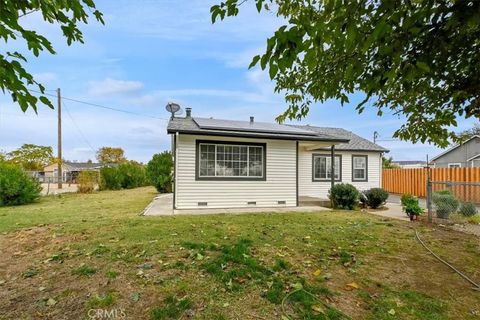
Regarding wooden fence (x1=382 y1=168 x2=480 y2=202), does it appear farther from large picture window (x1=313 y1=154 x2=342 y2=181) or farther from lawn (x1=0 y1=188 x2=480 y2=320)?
lawn (x1=0 y1=188 x2=480 y2=320)

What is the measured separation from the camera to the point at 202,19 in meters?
5.06

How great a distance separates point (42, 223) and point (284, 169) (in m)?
8.15

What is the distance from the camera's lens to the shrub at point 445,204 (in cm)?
850

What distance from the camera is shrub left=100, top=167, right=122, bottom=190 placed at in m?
21.6

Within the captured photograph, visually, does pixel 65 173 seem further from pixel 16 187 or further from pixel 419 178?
pixel 419 178

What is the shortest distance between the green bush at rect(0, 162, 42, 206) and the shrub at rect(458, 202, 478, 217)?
16.7m

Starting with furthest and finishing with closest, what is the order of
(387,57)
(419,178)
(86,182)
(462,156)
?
(462,156), (86,182), (419,178), (387,57)

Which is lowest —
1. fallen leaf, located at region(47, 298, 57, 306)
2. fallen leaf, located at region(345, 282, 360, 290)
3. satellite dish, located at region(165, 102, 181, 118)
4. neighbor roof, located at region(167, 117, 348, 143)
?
fallen leaf, located at region(345, 282, 360, 290)

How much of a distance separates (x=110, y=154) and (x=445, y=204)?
5521 centimetres

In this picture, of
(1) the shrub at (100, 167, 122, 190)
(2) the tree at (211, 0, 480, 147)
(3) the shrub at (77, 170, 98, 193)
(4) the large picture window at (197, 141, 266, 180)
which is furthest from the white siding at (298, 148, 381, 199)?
(1) the shrub at (100, 167, 122, 190)

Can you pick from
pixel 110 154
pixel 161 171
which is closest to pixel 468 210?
pixel 161 171

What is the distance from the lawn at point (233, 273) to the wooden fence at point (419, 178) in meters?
11.0

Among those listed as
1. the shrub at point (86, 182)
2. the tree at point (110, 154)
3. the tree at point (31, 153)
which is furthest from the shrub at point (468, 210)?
the tree at point (110, 154)

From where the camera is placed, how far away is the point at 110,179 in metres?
21.8
